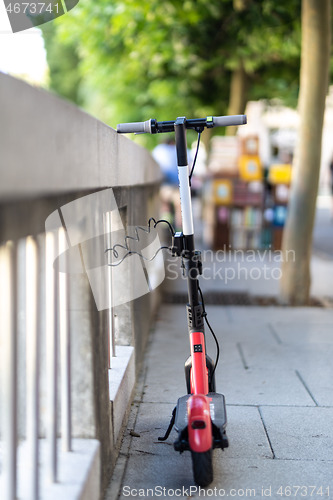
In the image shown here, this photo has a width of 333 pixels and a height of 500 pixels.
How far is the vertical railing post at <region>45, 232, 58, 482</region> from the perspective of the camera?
2.42 metres

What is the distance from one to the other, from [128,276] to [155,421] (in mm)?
942

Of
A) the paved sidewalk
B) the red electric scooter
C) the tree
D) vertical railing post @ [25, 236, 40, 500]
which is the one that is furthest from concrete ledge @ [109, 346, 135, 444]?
the tree

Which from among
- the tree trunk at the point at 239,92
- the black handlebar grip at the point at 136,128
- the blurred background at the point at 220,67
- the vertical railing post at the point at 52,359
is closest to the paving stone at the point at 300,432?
the vertical railing post at the point at 52,359

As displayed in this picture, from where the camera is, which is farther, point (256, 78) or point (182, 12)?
point (256, 78)

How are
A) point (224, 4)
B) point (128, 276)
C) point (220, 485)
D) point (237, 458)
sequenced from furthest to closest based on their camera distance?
point (224, 4) < point (128, 276) < point (237, 458) < point (220, 485)

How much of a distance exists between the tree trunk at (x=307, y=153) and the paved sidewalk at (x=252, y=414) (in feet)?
3.26

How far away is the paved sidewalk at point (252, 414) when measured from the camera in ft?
10.4

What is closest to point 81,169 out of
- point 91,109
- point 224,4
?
point 224,4

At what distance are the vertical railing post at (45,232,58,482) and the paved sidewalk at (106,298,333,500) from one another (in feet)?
2.22

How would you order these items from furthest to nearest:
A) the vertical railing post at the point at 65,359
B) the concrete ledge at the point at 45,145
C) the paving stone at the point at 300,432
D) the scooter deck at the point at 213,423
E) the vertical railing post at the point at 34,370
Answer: the paving stone at the point at 300,432 → the scooter deck at the point at 213,423 → the vertical railing post at the point at 65,359 → the vertical railing post at the point at 34,370 → the concrete ledge at the point at 45,145

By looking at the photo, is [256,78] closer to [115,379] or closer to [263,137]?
[263,137]

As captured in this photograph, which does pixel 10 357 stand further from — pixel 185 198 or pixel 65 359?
pixel 185 198

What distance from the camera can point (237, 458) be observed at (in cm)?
344

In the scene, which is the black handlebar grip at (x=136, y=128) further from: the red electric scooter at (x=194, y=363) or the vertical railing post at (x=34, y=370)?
the vertical railing post at (x=34, y=370)
